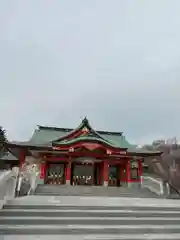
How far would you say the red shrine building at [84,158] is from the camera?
18.3 meters

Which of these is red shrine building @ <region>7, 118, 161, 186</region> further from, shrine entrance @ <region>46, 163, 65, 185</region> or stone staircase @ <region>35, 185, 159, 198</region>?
stone staircase @ <region>35, 185, 159, 198</region>

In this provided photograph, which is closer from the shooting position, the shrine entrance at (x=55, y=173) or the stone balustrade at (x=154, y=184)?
the stone balustrade at (x=154, y=184)

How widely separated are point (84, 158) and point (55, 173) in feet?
10.4

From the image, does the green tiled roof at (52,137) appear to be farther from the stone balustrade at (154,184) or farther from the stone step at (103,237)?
the stone step at (103,237)

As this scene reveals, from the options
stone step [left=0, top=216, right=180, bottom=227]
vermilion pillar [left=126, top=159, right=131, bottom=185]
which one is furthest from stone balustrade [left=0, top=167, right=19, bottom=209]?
vermilion pillar [left=126, top=159, right=131, bottom=185]

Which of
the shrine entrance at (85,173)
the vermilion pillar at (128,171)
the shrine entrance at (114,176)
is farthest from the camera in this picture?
the shrine entrance at (85,173)

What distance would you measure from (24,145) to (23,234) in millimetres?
13502

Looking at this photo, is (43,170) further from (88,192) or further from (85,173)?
(88,192)

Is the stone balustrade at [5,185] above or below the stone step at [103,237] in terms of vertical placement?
above

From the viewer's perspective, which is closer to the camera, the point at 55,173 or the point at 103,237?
the point at 103,237

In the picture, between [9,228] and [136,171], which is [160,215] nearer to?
[9,228]

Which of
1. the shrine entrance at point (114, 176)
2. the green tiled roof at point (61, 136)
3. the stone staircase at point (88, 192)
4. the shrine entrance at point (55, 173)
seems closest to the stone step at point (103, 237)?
the stone staircase at point (88, 192)

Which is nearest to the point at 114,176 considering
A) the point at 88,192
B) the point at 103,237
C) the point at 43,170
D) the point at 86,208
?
the point at 88,192

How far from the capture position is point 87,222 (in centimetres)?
591
